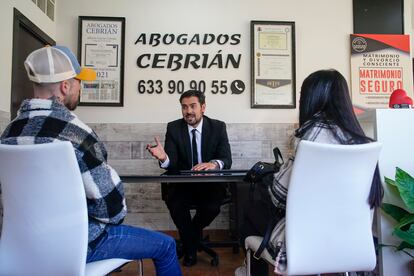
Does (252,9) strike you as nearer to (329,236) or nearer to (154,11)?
(154,11)

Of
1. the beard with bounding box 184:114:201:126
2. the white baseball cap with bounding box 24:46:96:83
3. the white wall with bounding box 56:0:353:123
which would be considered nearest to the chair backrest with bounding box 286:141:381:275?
the white baseball cap with bounding box 24:46:96:83

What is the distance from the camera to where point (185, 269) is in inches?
97.9

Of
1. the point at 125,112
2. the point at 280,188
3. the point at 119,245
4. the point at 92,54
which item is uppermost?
the point at 92,54

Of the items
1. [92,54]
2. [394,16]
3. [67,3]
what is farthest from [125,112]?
[394,16]

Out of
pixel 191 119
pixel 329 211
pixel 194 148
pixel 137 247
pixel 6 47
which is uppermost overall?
pixel 6 47

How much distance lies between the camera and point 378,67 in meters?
3.71

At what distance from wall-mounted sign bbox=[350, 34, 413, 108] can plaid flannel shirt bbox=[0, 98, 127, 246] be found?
10.6ft

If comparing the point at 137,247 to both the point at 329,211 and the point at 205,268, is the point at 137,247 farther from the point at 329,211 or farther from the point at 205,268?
the point at 205,268

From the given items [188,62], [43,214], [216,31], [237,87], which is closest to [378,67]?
[237,87]

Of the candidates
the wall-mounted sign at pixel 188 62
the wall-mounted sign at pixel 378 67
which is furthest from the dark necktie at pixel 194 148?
the wall-mounted sign at pixel 378 67

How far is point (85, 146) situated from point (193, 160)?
1775mm

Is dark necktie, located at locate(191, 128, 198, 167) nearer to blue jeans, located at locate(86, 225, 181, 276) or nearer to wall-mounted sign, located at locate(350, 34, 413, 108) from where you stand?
blue jeans, located at locate(86, 225, 181, 276)

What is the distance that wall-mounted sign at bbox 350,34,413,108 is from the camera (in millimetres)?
3676

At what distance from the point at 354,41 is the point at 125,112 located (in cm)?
267
